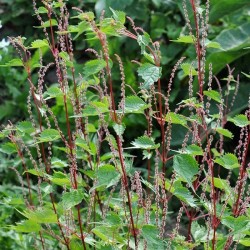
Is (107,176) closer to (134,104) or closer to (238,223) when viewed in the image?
(134,104)

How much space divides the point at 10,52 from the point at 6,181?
141 cm

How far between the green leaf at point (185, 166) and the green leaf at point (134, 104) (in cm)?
16

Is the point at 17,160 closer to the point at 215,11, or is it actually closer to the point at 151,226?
the point at 151,226

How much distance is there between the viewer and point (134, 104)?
192 cm

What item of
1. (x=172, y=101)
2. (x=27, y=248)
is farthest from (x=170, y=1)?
(x=27, y=248)

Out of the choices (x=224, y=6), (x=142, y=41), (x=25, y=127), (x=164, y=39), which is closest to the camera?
(x=142, y=41)

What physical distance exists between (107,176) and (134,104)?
8.0 inches

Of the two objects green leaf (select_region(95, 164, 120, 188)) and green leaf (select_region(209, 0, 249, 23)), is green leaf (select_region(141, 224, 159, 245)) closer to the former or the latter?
green leaf (select_region(95, 164, 120, 188))

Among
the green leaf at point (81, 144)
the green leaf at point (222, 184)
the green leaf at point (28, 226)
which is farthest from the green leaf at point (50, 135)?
the green leaf at point (222, 184)

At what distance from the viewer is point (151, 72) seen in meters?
1.88

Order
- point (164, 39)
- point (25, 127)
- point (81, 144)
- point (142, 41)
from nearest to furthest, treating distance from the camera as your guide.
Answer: point (142, 41) < point (81, 144) < point (25, 127) < point (164, 39)

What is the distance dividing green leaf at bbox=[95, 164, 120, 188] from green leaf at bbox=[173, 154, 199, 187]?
0.53ft

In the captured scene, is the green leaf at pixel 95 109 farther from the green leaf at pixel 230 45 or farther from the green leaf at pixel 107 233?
the green leaf at pixel 230 45

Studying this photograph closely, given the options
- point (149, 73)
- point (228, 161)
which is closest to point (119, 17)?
point (149, 73)
